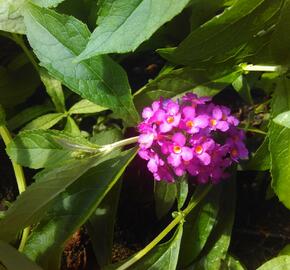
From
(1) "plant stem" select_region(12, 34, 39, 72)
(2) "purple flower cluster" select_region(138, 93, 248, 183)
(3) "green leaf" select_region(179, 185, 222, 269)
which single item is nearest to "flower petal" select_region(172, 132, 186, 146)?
(2) "purple flower cluster" select_region(138, 93, 248, 183)

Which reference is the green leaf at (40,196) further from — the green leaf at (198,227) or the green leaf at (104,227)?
the green leaf at (198,227)

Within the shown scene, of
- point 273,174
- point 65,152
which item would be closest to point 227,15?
point 273,174

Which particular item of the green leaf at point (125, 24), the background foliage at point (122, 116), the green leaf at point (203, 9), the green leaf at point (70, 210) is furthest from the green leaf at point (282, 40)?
the green leaf at point (70, 210)

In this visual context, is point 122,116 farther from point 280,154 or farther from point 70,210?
point 280,154

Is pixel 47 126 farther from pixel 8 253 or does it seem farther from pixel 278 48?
pixel 278 48

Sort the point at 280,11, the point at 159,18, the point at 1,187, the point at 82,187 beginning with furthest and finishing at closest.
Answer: the point at 1,187
the point at 82,187
the point at 280,11
the point at 159,18

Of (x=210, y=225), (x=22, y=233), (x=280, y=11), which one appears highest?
(x=280, y=11)

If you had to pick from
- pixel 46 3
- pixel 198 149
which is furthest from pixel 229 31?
pixel 46 3
